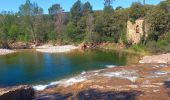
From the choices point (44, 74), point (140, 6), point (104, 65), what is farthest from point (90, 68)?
point (140, 6)

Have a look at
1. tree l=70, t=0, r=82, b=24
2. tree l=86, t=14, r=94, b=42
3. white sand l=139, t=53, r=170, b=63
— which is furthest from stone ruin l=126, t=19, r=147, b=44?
tree l=70, t=0, r=82, b=24

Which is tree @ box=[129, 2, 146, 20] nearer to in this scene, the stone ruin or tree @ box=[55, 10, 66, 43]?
the stone ruin

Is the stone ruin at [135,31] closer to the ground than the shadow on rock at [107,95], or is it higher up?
higher up

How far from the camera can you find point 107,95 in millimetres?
25359

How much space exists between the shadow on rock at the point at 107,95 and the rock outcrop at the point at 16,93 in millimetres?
3823

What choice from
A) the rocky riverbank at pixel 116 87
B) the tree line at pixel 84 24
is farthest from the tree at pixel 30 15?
the rocky riverbank at pixel 116 87

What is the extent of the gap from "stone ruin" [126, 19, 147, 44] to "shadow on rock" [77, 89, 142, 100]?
119 ft

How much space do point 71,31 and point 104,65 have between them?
35.8 m

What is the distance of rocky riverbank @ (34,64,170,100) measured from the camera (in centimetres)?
2491

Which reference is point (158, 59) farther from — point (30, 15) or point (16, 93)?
point (30, 15)

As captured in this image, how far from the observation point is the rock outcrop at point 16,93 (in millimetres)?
20487

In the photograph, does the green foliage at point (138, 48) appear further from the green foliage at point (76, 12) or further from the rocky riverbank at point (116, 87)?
the green foliage at point (76, 12)

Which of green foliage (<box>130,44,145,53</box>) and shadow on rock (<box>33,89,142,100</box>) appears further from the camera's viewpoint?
green foliage (<box>130,44,145,53</box>)

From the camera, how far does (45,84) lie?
1254 inches
